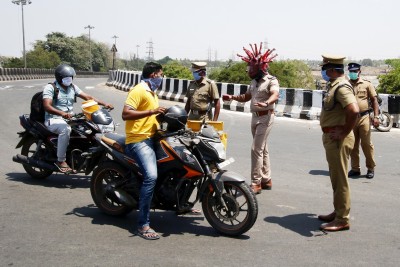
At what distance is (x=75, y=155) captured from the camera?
7.32 meters

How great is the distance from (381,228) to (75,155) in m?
4.08

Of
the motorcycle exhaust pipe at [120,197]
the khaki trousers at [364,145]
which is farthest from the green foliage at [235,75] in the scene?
the motorcycle exhaust pipe at [120,197]

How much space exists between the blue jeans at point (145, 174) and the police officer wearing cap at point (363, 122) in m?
4.04

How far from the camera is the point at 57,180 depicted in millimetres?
7684

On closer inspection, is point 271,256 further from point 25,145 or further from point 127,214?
point 25,145

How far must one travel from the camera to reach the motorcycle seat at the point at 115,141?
5.69 meters

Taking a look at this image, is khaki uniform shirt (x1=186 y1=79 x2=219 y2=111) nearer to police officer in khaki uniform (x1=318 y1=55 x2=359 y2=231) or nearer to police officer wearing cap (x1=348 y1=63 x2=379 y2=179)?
police officer wearing cap (x1=348 y1=63 x2=379 y2=179)

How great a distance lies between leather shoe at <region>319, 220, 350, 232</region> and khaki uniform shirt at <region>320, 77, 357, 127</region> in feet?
3.30

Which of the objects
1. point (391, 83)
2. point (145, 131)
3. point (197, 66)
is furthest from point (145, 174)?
point (391, 83)

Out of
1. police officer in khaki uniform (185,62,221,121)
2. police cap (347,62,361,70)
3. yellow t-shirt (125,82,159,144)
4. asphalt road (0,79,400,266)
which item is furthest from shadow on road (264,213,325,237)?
police cap (347,62,361,70)

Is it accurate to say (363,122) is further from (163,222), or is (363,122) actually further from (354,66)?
(163,222)

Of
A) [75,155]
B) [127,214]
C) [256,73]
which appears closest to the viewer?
[127,214]

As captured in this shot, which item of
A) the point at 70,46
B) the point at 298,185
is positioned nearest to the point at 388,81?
the point at 298,185

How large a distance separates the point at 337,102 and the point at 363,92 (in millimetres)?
3236
